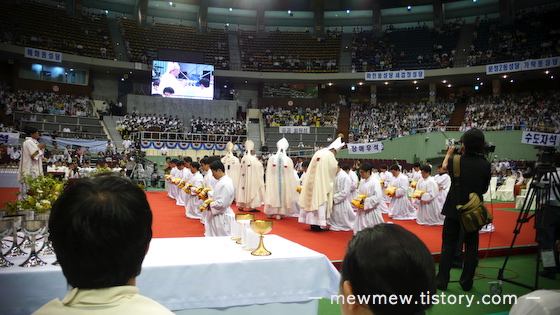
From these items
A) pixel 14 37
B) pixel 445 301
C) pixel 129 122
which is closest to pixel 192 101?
pixel 129 122

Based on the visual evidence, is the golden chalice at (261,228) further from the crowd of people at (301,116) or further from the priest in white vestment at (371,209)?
the crowd of people at (301,116)

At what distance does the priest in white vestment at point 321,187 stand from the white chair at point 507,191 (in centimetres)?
1176

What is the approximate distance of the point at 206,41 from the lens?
33.0m

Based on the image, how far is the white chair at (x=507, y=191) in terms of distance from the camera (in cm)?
1577

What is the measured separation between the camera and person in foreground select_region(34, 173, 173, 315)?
1022 millimetres

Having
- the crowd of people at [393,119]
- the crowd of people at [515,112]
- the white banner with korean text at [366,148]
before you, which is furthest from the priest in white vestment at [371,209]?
the crowd of people at [393,119]

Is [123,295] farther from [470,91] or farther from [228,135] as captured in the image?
[470,91]

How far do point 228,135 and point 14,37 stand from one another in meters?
15.6

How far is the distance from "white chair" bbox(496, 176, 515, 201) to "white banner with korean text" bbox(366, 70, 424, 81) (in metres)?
13.3

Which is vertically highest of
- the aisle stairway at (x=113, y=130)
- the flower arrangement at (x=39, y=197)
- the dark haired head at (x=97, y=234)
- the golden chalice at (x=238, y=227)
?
the aisle stairway at (x=113, y=130)

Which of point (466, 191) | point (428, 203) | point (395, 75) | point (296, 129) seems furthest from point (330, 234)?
point (395, 75)

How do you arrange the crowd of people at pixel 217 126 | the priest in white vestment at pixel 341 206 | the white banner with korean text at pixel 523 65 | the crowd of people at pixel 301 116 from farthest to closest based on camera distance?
the crowd of people at pixel 301 116 → the crowd of people at pixel 217 126 → the white banner with korean text at pixel 523 65 → the priest in white vestment at pixel 341 206

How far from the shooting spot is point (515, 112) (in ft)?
82.1

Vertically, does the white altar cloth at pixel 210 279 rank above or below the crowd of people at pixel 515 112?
below
